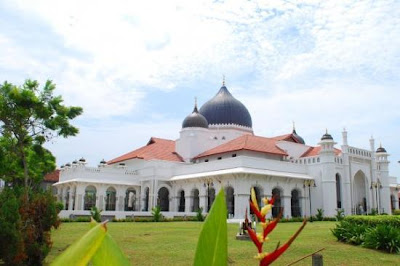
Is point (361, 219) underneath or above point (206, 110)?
underneath

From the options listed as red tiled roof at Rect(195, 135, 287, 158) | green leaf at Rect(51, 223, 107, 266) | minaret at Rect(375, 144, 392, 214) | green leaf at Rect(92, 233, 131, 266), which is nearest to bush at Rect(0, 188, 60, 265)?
green leaf at Rect(92, 233, 131, 266)

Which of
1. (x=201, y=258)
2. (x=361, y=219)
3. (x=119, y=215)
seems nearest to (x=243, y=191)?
(x=119, y=215)

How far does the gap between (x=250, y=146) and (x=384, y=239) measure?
2106 cm

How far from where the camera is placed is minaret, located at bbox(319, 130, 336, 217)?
30.2 meters

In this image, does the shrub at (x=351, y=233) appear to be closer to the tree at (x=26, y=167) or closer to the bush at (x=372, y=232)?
the bush at (x=372, y=232)

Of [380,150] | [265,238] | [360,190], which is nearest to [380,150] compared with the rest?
[380,150]

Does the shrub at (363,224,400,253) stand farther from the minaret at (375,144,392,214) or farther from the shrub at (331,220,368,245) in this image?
the minaret at (375,144,392,214)

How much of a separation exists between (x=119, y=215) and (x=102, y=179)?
20.8ft

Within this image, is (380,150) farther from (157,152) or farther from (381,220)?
(381,220)

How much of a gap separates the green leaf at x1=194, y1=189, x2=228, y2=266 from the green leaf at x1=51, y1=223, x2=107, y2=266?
0.60 ft

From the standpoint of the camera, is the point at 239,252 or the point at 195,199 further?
the point at 195,199

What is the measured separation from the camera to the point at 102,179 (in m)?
32.8

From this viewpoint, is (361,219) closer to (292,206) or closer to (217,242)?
(217,242)

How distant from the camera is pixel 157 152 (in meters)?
37.9
